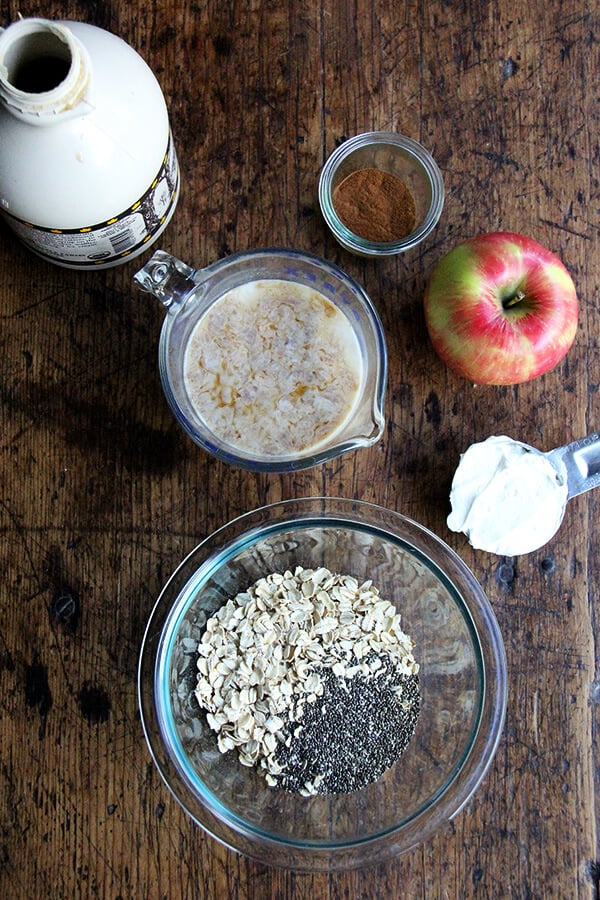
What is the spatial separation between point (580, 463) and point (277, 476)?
374 millimetres

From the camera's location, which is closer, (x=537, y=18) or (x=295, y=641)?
(x=295, y=641)

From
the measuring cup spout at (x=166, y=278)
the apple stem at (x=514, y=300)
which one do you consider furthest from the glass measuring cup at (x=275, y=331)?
the apple stem at (x=514, y=300)

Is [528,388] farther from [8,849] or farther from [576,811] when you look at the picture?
[8,849]

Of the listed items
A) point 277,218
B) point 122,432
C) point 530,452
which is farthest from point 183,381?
point 530,452

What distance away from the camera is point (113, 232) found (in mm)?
883

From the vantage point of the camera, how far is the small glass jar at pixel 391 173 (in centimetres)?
100

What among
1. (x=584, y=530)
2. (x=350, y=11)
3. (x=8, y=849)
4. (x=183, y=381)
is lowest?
(x=8, y=849)

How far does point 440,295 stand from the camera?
959mm

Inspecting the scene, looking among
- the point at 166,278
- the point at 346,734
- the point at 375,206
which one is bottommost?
the point at 346,734

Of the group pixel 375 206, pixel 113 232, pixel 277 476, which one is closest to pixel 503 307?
pixel 375 206

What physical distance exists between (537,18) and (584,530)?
662 mm

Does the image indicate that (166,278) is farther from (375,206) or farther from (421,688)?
(421,688)

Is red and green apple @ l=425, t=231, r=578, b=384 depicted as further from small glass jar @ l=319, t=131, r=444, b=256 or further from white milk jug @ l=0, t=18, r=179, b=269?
white milk jug @ l=0, t=18, r=179, b=269

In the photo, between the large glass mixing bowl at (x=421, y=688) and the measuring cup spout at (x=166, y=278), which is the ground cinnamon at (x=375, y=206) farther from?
the large glass mixing bowl at (x=421, y=688)
